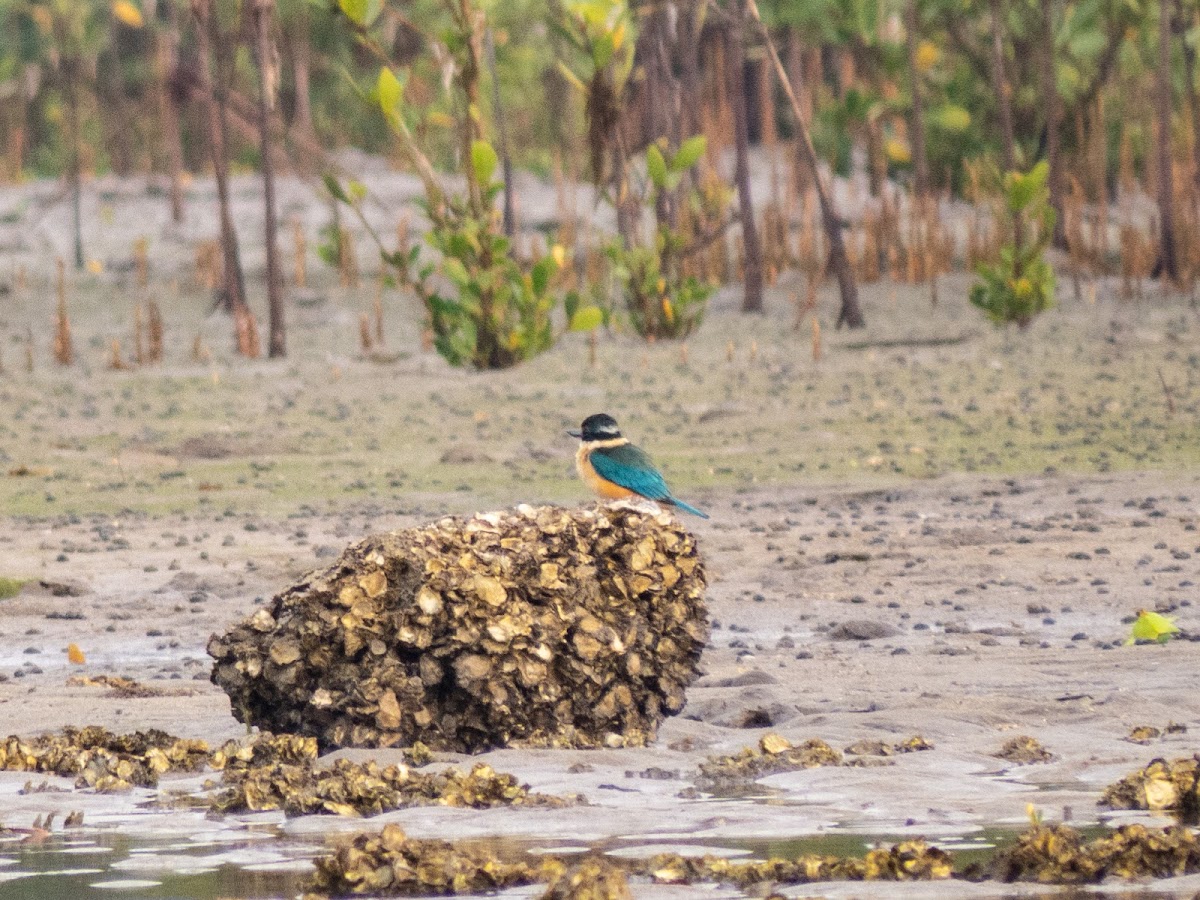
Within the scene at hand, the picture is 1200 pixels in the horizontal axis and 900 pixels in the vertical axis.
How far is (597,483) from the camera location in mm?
7906

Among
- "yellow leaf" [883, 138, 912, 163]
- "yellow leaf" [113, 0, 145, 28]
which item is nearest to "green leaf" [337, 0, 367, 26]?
"yellow leaf" [883, 138, 912, 163]

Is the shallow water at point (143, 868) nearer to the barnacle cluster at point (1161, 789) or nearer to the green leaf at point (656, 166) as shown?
the barnacle cluster at point (1161, 789)

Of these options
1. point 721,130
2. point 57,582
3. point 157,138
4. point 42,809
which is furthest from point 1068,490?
point 157,138

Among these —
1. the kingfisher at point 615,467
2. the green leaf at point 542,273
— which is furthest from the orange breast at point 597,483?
the green leaf at point 542,273

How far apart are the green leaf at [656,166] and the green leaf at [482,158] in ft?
5.53

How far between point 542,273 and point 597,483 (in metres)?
7.88

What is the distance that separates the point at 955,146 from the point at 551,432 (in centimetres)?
958

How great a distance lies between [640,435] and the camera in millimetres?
14031

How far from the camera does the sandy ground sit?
569 cm

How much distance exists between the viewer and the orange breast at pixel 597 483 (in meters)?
7.83

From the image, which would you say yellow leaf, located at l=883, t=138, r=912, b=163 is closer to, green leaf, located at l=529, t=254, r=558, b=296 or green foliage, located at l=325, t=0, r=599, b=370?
green foliage, located at l=325, t=0, r=599, b=370

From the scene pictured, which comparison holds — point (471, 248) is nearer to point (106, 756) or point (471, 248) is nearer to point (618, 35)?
point (618, 35)

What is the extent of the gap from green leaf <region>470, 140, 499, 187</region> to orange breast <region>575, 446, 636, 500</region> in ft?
24.4

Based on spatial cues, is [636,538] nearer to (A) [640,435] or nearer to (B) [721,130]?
(A) [640,435]
